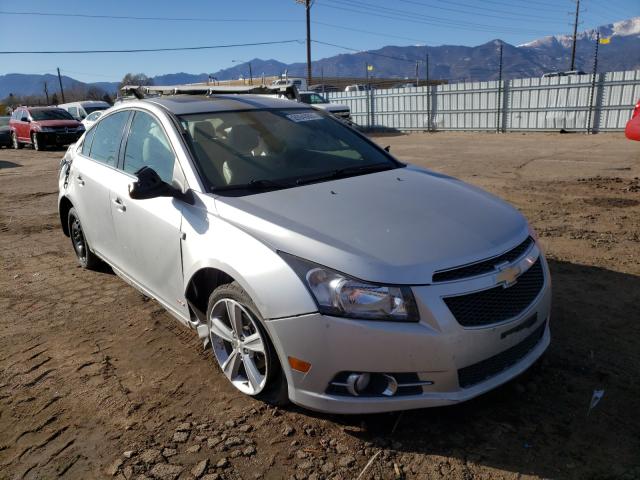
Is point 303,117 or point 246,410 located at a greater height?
point 303,117

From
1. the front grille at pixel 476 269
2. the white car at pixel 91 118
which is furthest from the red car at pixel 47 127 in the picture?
the front grille at pixel 476 269

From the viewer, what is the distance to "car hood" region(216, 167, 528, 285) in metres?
2.39

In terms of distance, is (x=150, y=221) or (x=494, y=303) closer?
(x=494, y=303)

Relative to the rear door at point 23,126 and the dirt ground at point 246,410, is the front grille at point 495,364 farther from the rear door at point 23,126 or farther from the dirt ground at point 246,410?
the rear door at point 23,126

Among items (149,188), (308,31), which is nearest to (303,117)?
(149,188)

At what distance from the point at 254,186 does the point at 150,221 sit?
2.62 feet

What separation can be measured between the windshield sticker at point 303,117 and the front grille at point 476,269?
80.5 inches

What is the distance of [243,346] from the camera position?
9.39 feet

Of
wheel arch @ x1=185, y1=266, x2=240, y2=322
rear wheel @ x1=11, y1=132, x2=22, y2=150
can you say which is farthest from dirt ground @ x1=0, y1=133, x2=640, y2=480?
rear wheel @ x1=11, y1=132, x2=22, y2=150

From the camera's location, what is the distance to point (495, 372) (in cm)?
255

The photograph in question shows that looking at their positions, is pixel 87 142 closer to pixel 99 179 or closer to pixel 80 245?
pixel 99 179

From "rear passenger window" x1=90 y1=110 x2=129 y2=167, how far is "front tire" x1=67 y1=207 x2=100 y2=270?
2.52 ft

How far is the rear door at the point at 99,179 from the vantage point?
4.15 metres

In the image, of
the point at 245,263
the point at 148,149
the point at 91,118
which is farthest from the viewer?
the point at 91,118
